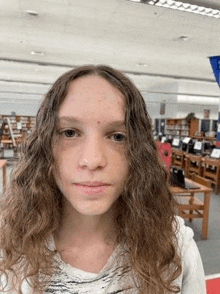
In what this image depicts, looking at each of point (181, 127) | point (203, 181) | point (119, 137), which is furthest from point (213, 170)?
point (181, 127)

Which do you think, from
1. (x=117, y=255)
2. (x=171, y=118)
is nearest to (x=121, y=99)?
(x=117, y=255)

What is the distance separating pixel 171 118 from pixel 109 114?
12.6 meters

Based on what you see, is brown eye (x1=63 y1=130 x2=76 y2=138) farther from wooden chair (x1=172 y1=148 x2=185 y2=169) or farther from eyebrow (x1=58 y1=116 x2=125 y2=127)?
wooden chair (x1=172 y1=148 x2=185 y2=169)

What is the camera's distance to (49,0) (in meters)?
3.47

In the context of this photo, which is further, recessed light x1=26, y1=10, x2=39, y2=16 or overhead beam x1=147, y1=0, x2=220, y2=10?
recessed light x1=26, y1=10, x2=39, y2=16

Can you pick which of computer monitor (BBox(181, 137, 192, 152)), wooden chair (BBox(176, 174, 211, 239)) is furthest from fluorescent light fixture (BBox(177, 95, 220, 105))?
wooden chair (BBox(176, 174, 211, 239))

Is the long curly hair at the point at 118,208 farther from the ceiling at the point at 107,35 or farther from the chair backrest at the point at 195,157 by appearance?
the chair backrest at the point at 195,157

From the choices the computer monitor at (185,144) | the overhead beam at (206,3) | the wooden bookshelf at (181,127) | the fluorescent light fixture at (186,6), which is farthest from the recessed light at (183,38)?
the wooden bookshelf at (181,127)

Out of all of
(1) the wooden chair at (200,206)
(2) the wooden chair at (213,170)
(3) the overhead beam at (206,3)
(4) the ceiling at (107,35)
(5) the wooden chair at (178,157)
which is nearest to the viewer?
(1) the wooden chair at (200,206)

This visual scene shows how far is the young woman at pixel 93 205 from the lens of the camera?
610 millimetres

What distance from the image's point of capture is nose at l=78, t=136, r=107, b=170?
576mm

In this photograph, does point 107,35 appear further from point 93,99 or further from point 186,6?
point 93,99

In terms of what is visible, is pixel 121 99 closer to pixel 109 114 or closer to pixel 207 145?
pixel 109 114

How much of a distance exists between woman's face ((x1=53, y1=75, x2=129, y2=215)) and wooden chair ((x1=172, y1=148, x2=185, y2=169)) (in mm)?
6151
